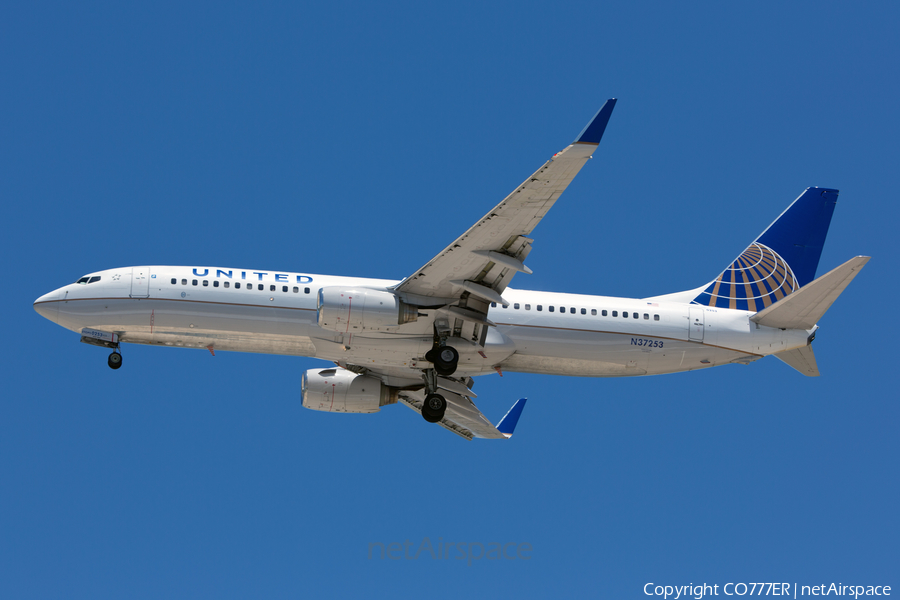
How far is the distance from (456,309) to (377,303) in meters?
2.70

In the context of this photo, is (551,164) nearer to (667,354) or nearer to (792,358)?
(667,354)

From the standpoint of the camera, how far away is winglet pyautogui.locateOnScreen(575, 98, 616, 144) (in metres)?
22.1

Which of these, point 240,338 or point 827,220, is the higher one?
point 827,220

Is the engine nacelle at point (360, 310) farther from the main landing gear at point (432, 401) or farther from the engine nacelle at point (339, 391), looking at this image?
the engine nacelle at point (339, 391)

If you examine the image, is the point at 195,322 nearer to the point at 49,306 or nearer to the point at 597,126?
the point at 49,306

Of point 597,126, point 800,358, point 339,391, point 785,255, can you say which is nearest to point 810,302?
point 800,358

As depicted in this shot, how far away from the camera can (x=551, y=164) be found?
2322cm

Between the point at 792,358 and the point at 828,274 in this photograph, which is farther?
the point at 792,358

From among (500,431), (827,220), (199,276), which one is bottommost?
(500,431)

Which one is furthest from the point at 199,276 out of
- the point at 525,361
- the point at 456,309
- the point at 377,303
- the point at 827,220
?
the point at 827,220

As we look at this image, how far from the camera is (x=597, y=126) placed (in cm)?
2241

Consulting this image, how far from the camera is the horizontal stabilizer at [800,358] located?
32.4 meters

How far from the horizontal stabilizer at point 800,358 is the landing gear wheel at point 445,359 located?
12.2m

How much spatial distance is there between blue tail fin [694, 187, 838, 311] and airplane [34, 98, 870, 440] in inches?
66.8
